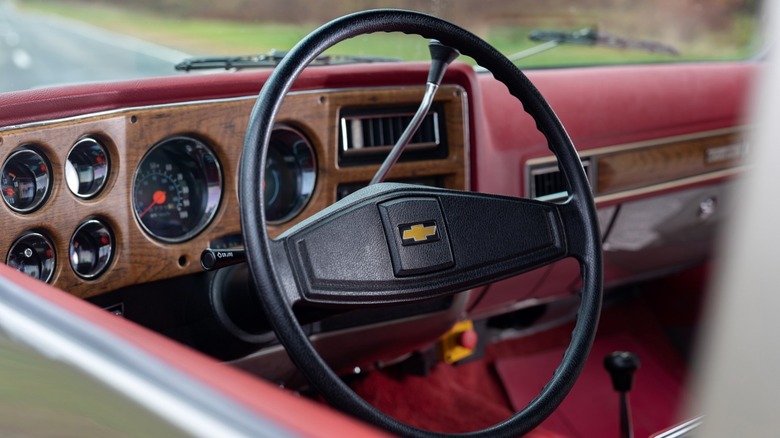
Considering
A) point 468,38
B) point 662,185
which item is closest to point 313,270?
point 468,38

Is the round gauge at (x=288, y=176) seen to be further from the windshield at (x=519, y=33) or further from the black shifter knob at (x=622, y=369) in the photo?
the black shifter knob at (x=622, y=369)

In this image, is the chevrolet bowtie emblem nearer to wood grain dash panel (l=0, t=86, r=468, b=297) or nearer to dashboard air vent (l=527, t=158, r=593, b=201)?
wood grain dash panel (l=0, t=86, r=468, b=297)

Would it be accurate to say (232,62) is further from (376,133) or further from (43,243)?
(43,243)

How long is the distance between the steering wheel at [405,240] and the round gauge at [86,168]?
1.79 ft

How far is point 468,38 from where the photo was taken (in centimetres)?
163

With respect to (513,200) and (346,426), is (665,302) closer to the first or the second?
(513,200)

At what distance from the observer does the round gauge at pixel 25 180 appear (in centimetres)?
167

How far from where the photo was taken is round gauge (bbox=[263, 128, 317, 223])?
2.10 metres

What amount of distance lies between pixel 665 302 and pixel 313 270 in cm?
234

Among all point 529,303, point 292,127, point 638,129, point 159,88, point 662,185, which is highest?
point 159,88

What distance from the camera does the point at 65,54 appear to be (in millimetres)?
8062

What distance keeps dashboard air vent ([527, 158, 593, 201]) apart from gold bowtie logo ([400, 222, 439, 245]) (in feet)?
3.35

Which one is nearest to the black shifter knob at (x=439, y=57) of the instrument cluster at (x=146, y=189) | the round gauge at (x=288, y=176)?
the instrument cluster at (x=146, y=189)

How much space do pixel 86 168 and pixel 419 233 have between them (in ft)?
2.25
